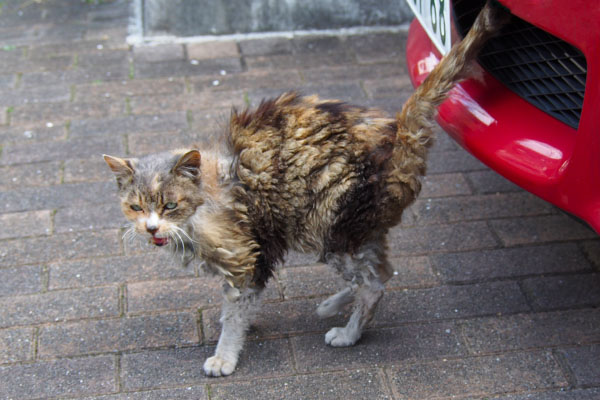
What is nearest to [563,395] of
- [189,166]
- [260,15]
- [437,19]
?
[437,19]

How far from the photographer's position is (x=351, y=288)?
10.2 ft

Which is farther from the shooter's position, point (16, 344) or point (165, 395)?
point (16, 344)

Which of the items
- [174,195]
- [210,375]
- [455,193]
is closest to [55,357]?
[210,375]

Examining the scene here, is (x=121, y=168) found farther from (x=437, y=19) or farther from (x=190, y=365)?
(x=437, y=19)

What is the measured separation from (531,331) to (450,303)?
40cm

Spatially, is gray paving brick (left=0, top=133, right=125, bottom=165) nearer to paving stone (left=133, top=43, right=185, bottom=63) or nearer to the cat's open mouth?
paving stone (left=133, top=43, right=185, bottom=63)

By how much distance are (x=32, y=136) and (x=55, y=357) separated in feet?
7.03

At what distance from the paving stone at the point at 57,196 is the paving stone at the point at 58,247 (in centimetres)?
29

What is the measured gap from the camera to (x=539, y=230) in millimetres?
3775

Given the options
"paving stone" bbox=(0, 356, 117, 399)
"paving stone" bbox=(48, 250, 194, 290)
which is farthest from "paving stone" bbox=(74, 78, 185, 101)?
"paving stone" bbox=(0, 356, 117, 399)

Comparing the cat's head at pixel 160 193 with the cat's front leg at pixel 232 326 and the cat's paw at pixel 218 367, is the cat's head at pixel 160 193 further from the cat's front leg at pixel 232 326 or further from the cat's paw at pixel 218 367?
the cat's paw at pixel 218 367

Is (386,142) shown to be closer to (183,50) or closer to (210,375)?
(210,375)

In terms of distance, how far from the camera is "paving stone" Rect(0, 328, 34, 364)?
298 centimetres

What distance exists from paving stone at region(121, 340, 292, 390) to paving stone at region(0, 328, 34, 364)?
45 centimetres
